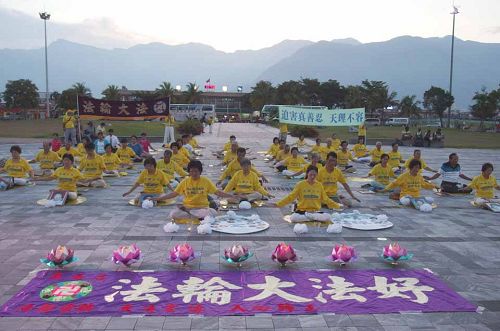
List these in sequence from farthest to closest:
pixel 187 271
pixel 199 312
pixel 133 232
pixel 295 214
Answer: pixel 295 214 < pixel 133 232 < pixel 187 271 < pixel 199 312

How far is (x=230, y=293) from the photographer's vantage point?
5.68 m

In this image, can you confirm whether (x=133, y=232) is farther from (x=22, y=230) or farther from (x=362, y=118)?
(x=362, y=118)

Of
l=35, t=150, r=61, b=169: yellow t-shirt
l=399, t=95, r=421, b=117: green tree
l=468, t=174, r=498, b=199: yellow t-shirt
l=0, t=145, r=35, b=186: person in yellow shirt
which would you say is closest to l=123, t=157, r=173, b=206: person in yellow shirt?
l=0, t=145, r=35, b=186: person in yellow shirt

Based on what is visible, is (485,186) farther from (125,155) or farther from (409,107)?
(409,107)

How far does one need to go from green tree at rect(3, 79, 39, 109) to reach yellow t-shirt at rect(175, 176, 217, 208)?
7622 centimetres

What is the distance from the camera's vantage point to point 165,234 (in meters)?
8.32

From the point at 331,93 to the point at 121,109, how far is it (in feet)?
219

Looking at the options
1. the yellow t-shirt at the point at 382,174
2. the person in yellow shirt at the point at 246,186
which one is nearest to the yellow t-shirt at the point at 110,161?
the person in yellow shirt at the point at 246,186

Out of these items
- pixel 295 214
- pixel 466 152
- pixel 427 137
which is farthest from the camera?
pixel 427 137

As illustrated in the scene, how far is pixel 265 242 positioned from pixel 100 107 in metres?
16.0

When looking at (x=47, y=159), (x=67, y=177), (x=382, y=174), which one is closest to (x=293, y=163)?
(x=382, y=174)

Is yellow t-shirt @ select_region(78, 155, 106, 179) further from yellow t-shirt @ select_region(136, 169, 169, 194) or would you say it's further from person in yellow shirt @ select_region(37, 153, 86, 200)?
yellow t-shirt @ select_region(136, 169, 169, 194)

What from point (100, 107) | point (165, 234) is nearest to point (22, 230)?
point (165, 234)

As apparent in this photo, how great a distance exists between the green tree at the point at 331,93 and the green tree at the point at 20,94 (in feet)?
172
